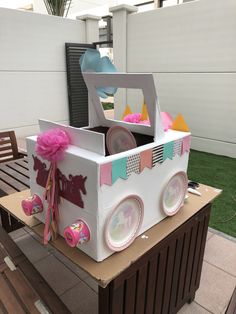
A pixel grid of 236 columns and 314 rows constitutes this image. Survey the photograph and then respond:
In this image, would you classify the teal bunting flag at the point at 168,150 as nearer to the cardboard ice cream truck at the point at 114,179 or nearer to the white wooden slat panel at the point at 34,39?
the cardboard ice cream truck at the point at 114,179

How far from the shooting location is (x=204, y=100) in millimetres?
3977

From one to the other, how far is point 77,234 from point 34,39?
14.2 feet

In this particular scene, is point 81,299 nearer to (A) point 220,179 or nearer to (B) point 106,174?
(B) point 106,174

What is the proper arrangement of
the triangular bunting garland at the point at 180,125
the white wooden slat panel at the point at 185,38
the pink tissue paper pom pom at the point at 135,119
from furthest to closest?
the white wooden slat panel at the point at 185,38, the pink tissue paper pom pom at the point at 135,119, the triangular bunting garland at the point at 180,125

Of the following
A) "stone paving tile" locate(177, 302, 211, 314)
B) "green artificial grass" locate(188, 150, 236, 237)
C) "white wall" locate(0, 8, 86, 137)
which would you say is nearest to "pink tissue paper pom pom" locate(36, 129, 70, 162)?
"stone paving tile" locate(177, 302, 211, 314)

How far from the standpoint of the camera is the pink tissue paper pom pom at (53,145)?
853 mm

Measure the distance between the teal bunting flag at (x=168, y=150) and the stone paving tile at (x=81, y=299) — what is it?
1.08 meters

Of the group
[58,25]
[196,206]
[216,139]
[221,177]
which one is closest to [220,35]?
[216,139]

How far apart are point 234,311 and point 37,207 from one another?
80cm

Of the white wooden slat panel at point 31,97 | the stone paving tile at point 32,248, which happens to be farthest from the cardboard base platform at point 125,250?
the white wooden slat panel at point 31,97

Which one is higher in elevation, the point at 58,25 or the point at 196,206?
the point at 58,25

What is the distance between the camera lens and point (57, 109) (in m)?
4.89

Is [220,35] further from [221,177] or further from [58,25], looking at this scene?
[58,25]

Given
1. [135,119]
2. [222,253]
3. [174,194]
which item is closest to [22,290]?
[174,194]
